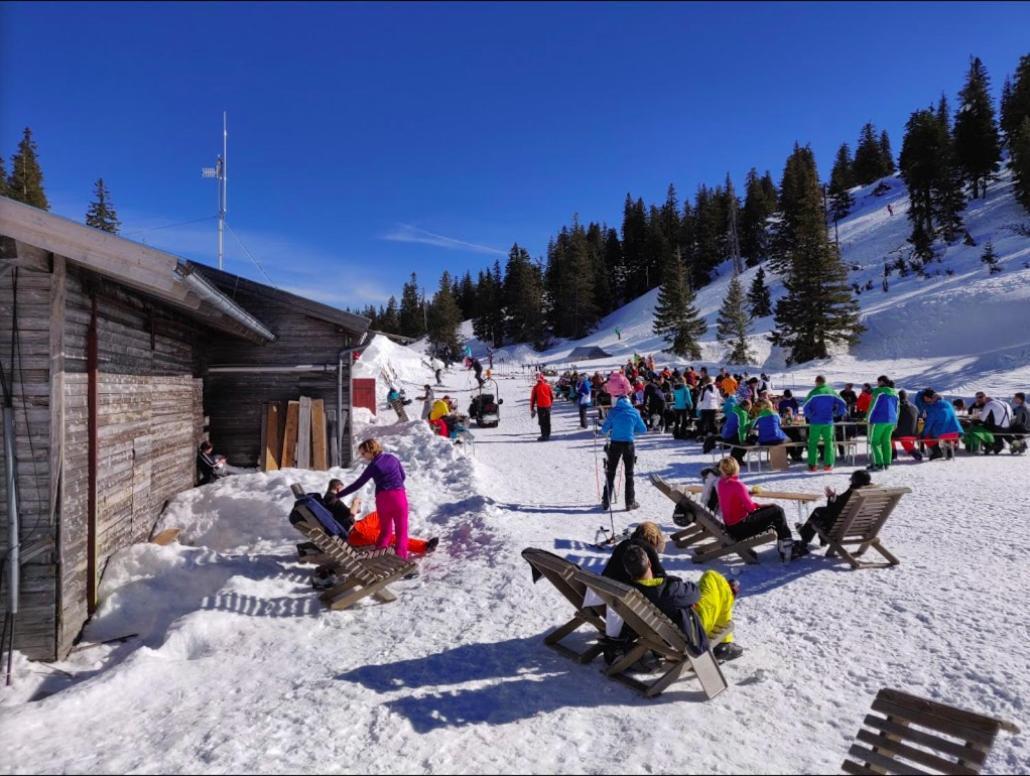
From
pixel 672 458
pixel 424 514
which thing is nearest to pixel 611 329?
pixel 672 458

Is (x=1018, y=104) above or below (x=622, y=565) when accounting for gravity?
above

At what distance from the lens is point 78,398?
616 centimetres

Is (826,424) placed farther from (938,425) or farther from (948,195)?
(948,195)

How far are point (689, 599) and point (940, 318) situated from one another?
1485 inches

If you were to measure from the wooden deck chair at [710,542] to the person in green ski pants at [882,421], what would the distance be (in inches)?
208

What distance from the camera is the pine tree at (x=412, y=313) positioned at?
84750mm

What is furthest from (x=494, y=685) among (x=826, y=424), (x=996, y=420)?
(x=996, y=420)

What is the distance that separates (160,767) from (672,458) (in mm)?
11807

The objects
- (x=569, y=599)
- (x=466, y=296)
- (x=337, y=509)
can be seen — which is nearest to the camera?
(x=569, y=599)

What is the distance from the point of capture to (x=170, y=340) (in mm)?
9367

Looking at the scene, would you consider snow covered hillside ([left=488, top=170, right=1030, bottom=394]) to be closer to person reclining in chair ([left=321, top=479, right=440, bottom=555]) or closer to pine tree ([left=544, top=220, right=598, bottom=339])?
pine tree ([left=544, top=220, right=598, bottom=339])

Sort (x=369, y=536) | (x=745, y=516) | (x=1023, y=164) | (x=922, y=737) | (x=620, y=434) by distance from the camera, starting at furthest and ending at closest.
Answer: (x=1023, y=164)
(x=620, y=434)
(x=369, y=536)
(x=745, y=516)
(x=922, y=737)

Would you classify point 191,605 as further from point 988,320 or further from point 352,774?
point 988,320

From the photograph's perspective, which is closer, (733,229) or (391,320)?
(733,229)
